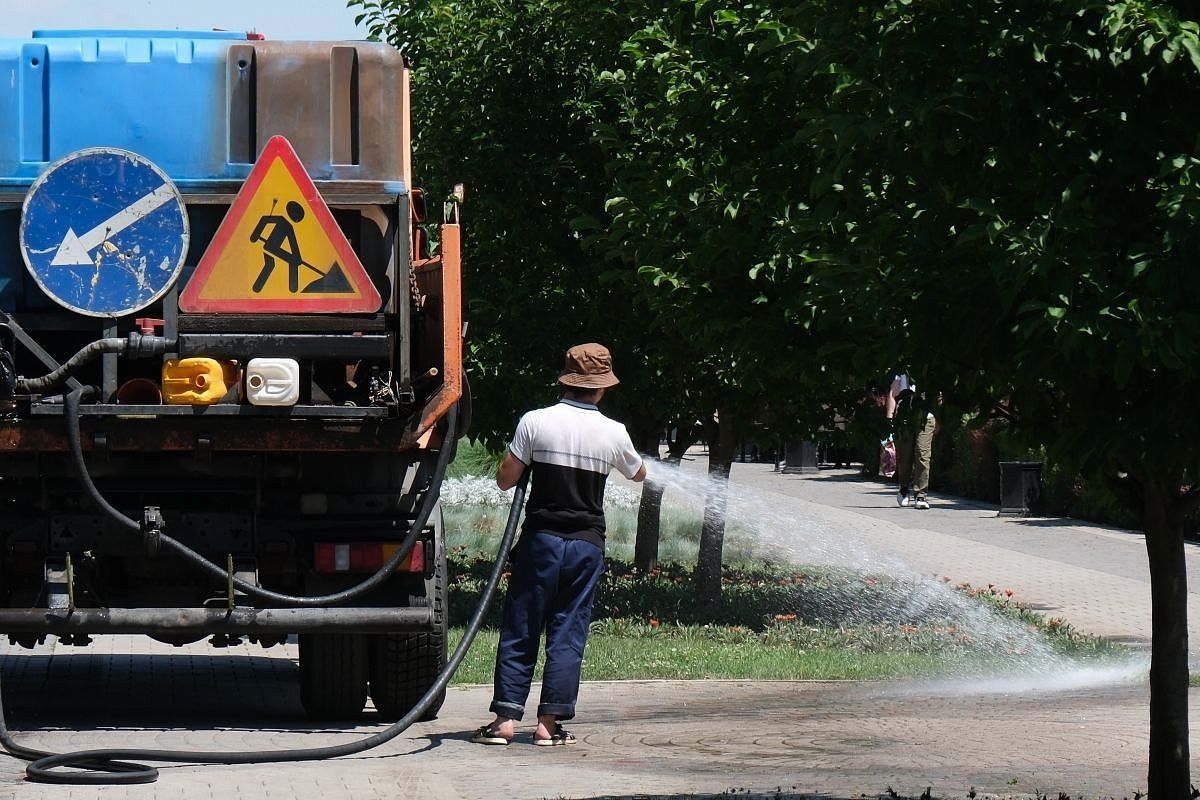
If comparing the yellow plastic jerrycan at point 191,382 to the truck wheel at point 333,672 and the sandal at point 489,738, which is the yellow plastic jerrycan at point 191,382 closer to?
the truck wheel at point 333,672

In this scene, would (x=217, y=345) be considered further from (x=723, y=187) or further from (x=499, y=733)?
(x=723, y=187)

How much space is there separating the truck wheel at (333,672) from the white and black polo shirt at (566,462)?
1347 millimetres

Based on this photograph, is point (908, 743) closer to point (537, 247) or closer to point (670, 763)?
point (670, 763)

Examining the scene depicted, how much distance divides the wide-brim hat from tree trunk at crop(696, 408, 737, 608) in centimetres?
654

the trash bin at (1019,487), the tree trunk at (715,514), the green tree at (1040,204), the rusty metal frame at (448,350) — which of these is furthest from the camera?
the trash bin at (1019,487)

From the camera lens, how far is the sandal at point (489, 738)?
25.8 feet

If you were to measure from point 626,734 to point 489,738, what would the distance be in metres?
0.77

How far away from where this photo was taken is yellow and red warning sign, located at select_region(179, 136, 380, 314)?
7.36 meters

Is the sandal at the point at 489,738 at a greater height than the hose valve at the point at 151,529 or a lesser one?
lesser

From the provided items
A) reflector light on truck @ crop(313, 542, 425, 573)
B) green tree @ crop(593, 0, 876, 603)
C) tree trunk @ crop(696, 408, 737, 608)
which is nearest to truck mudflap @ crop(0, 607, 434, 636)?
reflector light on truck @ crop(313, 542, 425, 573)

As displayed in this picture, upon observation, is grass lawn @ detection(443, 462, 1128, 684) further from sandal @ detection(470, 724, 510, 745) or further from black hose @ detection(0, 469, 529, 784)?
black hose @ detection(0, 469, 529, 784)

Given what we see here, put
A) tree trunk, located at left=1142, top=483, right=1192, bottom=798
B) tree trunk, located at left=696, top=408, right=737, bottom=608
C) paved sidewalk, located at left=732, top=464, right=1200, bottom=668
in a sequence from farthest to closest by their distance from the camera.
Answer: paved sidewalk, located at left=732, top=464, right=1200, bottom=668, tree trunk, located at left=696, top=408, right=737, bottom=608, tree trunk, located at left=1142, top=483, right=1192, bottom=798

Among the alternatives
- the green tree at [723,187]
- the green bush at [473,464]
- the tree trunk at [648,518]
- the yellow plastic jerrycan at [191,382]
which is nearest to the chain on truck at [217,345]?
the yellow plastic jerrycan at [191,382]

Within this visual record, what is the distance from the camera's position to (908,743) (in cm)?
805
